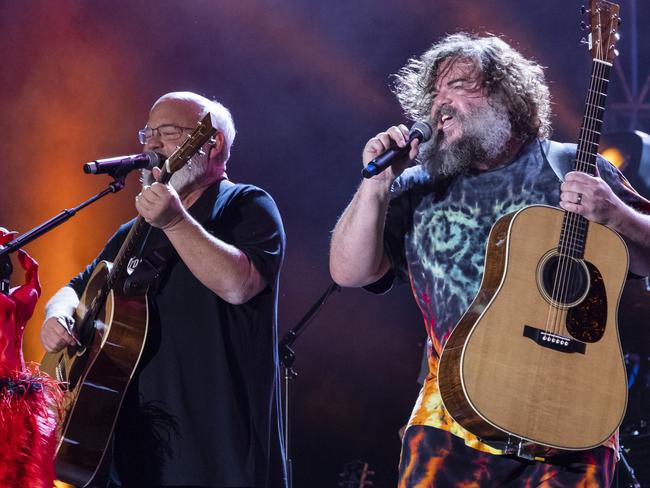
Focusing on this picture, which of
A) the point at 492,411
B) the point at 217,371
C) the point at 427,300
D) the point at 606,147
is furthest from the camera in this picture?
the point at 606,147

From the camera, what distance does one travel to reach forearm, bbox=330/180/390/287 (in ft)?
9.26

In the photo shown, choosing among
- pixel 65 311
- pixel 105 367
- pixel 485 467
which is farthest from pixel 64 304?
pixel 485 467

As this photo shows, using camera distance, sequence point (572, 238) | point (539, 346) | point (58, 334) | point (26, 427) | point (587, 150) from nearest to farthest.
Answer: point (539, 346) < point (572, 238) < point (587, 150) < point (26, 427) < point (58, 334)

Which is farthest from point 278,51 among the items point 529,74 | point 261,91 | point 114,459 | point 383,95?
point 114,459

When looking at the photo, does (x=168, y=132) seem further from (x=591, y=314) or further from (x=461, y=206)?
(x=591, y=314)

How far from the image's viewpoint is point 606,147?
20.9ft

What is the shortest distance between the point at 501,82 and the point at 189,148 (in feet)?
3.97

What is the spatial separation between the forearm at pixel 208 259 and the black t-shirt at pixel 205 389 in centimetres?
16

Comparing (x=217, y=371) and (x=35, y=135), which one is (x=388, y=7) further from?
(x=217, y=371)

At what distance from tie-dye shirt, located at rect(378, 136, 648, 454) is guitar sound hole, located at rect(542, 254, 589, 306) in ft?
0.88

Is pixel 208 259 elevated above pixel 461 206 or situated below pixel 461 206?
below

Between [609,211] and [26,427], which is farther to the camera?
[26,427]

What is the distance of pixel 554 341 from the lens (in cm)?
243

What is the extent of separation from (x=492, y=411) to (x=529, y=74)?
1450mm
